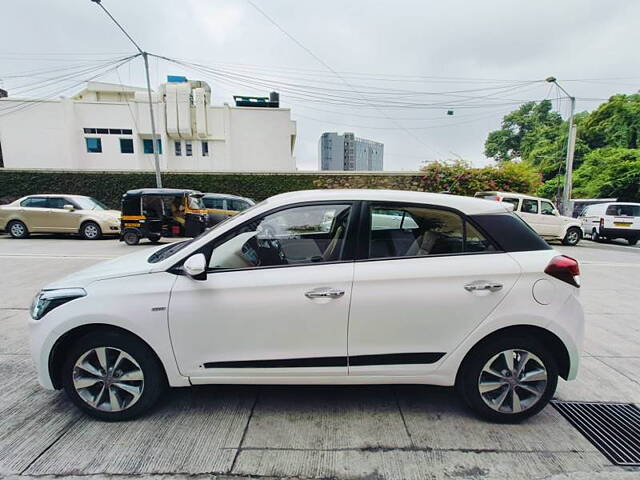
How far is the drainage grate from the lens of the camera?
2.14 metres

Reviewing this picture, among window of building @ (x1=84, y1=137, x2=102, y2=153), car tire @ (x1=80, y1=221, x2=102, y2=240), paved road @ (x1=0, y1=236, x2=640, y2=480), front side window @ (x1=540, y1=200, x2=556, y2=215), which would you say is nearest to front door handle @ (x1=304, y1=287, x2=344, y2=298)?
paved road @ (x1=0, y1=236, x2=640, y2=480)

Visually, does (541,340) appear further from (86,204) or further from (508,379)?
(86,204)

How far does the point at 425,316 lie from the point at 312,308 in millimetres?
773

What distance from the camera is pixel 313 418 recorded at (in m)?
2.40

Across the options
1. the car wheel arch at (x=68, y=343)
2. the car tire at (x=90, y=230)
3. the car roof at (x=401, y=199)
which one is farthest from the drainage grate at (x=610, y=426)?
the car tire at (x=90, y=230)

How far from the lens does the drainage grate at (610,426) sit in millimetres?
2137

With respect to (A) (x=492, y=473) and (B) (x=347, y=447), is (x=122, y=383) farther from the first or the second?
(A) (x=492, y=473)

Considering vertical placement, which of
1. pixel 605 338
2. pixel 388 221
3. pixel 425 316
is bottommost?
pixel 605 338

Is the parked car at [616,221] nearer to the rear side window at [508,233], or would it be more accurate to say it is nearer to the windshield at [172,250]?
the rear side window at [508,233]

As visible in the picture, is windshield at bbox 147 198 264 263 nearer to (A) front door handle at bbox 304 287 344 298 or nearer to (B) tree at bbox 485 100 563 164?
(A) front door handle at bbox 304 287 344 298

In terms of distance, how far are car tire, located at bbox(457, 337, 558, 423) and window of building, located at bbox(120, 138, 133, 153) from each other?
2894 centimetres

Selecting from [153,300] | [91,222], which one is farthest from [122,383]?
[91,222]

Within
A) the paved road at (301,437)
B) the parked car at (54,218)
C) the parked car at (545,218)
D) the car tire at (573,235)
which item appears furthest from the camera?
the car tire at (573,235)

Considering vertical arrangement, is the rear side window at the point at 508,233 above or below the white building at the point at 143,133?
below
